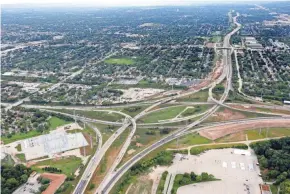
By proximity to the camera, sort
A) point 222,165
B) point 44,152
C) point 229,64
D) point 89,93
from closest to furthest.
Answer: point 222,165
point 44,152
point 89,93
point 229,64

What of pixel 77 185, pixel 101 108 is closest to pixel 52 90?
pixel 101 108

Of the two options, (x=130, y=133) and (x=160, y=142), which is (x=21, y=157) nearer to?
(x=130, y=133)

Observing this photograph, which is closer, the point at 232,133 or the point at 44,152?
the point at 44,152

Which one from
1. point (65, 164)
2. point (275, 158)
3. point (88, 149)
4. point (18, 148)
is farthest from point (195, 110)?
point (18, 148)

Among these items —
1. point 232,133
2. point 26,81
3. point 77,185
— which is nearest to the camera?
point 77,185

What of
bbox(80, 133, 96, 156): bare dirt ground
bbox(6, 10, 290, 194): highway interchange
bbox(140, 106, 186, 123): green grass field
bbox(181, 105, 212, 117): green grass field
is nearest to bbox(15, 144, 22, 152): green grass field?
bbox(80, 133, 96, 156): bare dirt ground

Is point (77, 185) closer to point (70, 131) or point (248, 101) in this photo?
point (70, 131)

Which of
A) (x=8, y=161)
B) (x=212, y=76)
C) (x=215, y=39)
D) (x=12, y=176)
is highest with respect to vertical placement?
(x=215, y=39)
